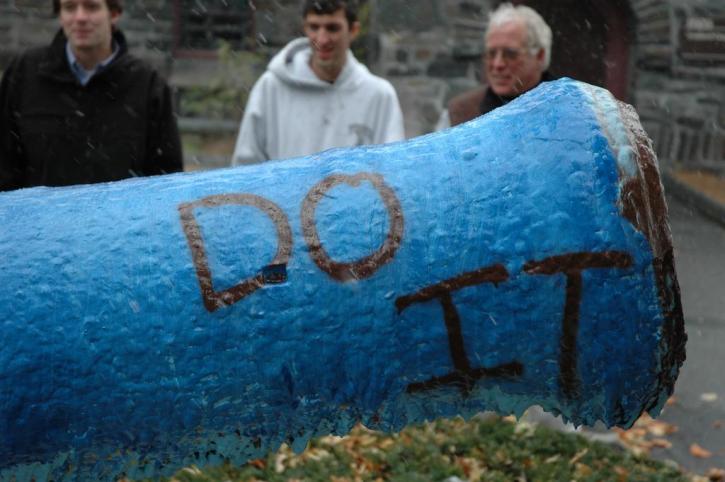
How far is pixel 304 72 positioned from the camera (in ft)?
13.0

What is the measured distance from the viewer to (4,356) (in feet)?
5.59

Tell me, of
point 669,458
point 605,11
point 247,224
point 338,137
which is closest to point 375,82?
point 338,137

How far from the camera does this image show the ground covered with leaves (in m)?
3.90

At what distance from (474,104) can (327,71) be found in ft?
1.81

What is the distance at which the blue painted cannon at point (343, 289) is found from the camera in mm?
1711

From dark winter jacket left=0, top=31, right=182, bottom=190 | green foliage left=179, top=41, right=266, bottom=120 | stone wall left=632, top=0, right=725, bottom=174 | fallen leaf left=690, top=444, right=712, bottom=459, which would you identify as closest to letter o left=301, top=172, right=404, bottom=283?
dark winter jacket left=0, top=31, right=182, bottom=190

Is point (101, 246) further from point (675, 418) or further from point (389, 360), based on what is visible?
point (675, 418)

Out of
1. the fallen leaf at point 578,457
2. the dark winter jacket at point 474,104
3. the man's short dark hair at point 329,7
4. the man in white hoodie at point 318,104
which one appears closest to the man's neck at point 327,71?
the man in white hoodie at point 318,104

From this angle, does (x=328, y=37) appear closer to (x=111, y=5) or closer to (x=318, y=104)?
(x=318, y=104)

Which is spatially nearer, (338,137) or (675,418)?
(338,137)

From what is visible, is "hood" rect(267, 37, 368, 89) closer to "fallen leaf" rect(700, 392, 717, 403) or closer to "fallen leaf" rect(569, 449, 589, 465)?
"fallen leaf" rect(569, 449, 589, 465)

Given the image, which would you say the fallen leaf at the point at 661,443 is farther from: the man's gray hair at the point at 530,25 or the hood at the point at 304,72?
the hood at the point at 304,72

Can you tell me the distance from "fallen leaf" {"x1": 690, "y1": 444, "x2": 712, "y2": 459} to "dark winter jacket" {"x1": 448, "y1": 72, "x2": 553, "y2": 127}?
1.70 meters

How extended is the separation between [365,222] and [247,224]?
0.63ft
